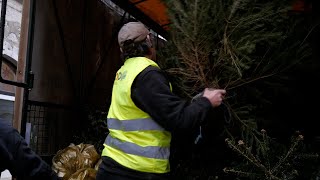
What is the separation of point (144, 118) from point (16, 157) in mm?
751

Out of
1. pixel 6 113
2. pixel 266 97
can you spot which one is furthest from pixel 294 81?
pixel 6 113

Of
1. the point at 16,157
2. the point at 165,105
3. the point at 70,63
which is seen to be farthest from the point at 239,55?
the point at 70,63

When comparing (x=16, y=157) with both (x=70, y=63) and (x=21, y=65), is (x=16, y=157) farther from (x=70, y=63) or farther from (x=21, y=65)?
(x=70, y=63)

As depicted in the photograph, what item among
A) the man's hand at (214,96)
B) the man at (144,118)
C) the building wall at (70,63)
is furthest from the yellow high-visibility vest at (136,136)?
the building wall at (70,63)

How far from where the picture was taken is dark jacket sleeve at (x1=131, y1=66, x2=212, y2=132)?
190cm

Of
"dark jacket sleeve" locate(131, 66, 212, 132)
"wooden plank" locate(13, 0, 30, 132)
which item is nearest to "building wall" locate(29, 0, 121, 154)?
"wooden plank" locate(13, 0, 30, 132)

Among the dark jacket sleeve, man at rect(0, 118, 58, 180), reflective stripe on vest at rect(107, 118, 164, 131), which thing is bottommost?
man at rect(0, 118, 58, 180)

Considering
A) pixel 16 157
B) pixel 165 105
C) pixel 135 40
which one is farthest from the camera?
pixel 135 40

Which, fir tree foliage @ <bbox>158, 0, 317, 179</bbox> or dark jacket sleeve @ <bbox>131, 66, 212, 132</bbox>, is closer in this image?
dark jacket sleeve @ <bbox>131, 66, 212, 132</bbox>

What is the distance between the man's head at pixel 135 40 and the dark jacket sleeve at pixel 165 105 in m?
0.27

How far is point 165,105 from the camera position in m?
1.90

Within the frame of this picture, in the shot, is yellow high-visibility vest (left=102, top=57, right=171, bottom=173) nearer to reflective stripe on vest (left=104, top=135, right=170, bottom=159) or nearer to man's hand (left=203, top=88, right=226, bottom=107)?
reflective stripe on vest (left=104, top=135, right=170, bottom=159)

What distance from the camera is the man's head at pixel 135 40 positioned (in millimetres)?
2186

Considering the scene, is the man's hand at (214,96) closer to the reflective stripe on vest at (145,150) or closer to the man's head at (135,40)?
the reflective stripe on vest at (145,150)
